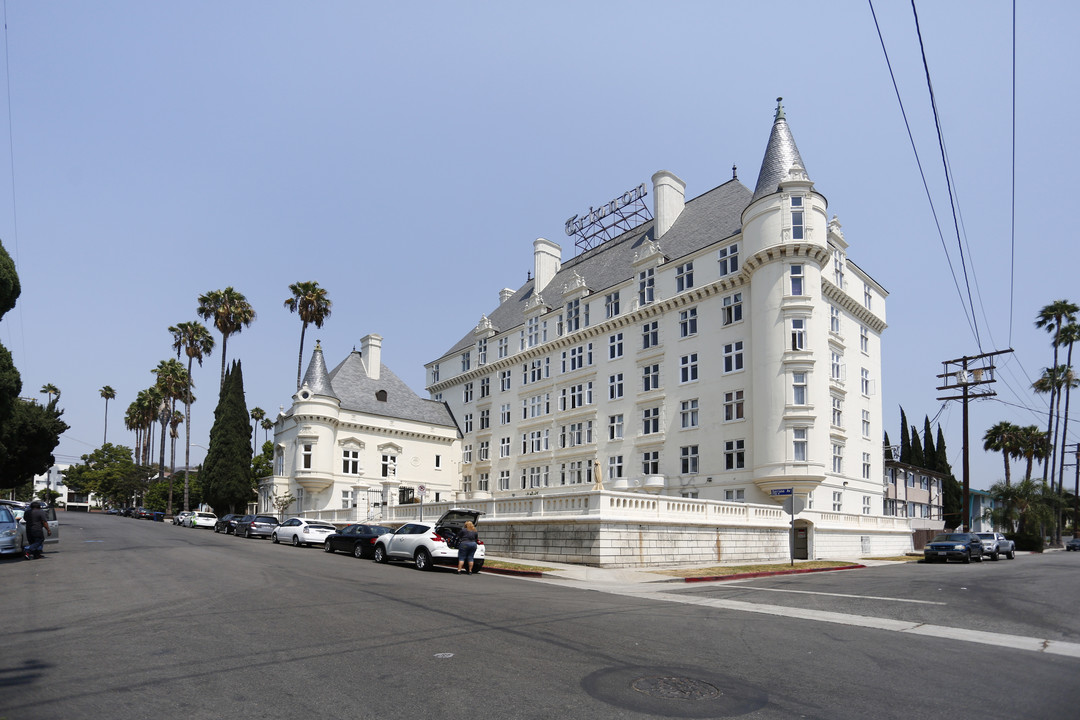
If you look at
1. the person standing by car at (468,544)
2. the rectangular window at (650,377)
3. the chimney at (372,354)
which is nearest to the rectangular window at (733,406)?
the rectangular window at (650,377)

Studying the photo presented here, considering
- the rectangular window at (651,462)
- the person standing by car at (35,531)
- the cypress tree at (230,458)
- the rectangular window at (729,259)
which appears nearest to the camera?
the person standing by car at (35,531)

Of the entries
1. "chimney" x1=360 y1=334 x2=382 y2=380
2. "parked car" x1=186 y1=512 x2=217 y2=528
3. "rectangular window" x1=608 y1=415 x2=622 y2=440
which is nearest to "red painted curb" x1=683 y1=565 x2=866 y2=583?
"rectangular window" x1=608 y1=415 x2=622 y2=440

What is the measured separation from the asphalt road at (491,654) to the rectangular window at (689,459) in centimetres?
2380

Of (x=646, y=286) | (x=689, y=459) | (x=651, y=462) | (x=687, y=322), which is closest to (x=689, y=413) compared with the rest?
(x=689, y=459)

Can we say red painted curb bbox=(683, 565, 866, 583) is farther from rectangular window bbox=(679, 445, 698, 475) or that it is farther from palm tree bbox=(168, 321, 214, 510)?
palm tree bbox=(168, 321, 214, 510)

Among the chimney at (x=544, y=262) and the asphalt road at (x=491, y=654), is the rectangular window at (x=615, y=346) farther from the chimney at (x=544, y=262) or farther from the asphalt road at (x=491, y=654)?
the asphalt road at (x=491, y=654)

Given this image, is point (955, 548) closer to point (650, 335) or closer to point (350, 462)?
point (650, 335)

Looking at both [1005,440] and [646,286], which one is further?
[1005,440]

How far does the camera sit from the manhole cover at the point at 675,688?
7.21 m

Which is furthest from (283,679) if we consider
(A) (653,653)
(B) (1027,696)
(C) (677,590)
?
(C) (677,590)

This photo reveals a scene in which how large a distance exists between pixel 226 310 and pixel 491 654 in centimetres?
6663

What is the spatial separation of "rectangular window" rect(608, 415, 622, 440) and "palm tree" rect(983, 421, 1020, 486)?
198 ft

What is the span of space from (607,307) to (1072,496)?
82636mm

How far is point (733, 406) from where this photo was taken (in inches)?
1547
